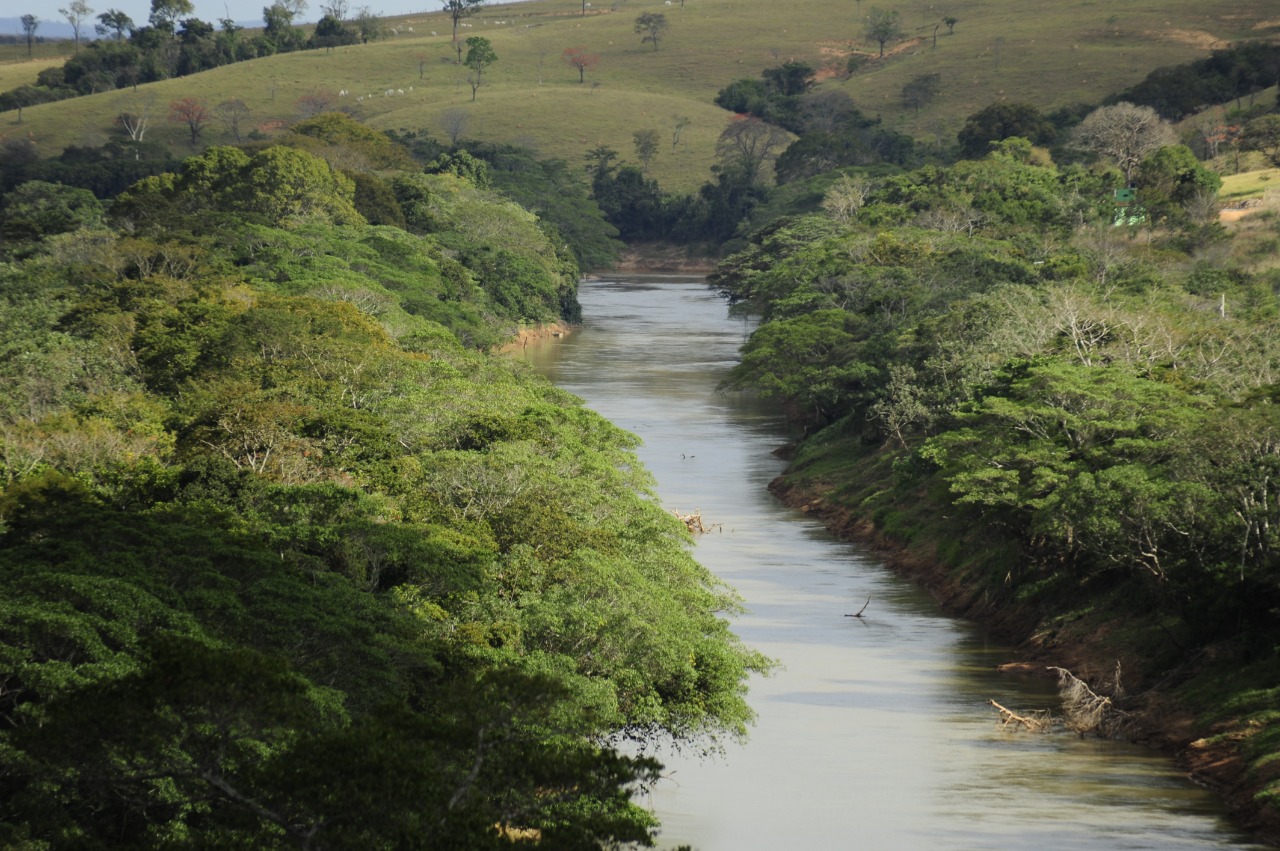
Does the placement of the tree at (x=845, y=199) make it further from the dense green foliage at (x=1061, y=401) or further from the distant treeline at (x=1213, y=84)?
the distant treeline at (x=1213, y=84)

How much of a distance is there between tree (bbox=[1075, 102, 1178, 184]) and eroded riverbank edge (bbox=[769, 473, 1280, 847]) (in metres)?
69.6

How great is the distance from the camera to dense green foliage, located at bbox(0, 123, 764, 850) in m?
23.1

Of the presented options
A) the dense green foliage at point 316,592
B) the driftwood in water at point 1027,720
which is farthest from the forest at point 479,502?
the driftwood in water at point 1027,720

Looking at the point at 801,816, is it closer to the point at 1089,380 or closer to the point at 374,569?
the point at 374,569

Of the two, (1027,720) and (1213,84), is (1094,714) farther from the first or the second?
(1213,84)

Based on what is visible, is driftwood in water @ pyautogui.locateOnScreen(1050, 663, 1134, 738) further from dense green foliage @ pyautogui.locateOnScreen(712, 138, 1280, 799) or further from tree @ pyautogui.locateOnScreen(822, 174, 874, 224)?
tree @ pyautogui.locateOnScreen(822, 174, 874, 224)

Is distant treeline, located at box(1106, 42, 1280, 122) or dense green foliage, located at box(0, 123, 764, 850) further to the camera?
distant treeline, located at box(1106, 42, 1280, 122)

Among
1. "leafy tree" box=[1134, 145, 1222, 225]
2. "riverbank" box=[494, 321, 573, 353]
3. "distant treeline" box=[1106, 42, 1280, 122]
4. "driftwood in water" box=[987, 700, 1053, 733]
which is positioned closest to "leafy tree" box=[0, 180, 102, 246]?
"riverbank" box=[494, 321, 573, 353]

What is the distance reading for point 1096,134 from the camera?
470 feet

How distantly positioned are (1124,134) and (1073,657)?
308 feet

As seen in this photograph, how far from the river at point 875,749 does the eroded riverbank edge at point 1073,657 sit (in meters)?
0.54

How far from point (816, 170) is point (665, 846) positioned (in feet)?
515

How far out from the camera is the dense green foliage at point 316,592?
23.1 metres

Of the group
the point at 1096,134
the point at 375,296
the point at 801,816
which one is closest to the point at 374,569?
the point at 801,816
